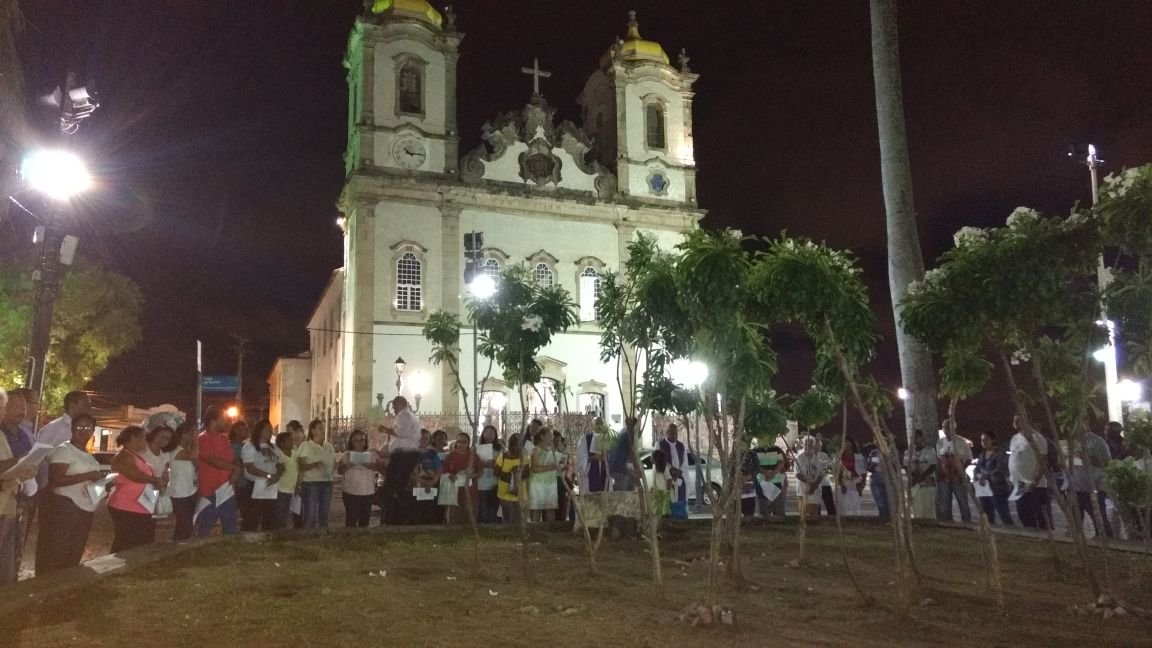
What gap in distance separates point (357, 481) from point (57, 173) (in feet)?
16.7

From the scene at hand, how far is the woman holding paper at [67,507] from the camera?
6789mm

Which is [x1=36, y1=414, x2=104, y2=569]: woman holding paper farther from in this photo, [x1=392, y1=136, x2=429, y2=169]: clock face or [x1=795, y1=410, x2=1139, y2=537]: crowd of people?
[x1=392, y1=136, x2=429, y2=169]: clock face

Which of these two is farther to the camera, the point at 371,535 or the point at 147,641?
the point at 371,535

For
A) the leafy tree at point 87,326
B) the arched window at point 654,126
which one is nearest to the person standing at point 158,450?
the leafy tree at point 87,326

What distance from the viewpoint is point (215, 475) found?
8.92 meters

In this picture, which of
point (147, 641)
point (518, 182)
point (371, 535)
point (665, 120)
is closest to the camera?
point (147, 641)

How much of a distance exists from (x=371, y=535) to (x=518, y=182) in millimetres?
24829

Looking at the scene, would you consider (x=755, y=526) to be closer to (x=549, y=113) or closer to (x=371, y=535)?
(x=371, y=535)

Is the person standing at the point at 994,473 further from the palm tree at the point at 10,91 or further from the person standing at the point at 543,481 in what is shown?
the palm tree at the point at 10,91

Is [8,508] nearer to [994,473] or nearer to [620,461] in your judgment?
[620,461]

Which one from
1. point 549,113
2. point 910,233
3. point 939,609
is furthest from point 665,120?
point 939,609

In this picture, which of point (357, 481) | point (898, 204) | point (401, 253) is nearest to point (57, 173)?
point (357, 481)

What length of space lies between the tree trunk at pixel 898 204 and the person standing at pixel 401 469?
6.78 metres

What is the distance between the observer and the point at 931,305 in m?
6.33
